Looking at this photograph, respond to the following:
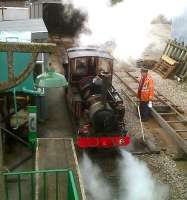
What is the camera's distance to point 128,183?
8.34 m

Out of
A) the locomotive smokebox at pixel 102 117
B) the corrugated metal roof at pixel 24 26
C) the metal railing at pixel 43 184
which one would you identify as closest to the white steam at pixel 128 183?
the locomotive smokebox at pixel 102 117

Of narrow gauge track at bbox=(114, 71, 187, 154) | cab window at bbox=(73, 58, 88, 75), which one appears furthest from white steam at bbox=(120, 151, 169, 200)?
cab window at bbox=(73, 58, 88, 75)

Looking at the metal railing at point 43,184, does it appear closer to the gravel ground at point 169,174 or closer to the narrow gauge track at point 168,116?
the gravel ground at point 169,174

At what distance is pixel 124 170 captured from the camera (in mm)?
8953

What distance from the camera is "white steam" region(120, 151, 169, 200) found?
7.84 metres

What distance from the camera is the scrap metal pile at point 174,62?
17391 mm

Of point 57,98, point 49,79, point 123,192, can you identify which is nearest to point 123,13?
point 57,98

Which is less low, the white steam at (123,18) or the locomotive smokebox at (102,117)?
the white steam at (123,18)

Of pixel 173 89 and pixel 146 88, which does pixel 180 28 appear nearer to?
pixel 173 89

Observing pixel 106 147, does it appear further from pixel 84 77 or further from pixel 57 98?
pixel 57 98

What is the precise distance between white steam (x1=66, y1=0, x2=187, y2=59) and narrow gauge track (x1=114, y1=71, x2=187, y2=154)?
4879 millimetres

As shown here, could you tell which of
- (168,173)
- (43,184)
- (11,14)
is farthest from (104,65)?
(43,184)

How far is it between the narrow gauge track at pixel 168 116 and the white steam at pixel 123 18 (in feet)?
16.0

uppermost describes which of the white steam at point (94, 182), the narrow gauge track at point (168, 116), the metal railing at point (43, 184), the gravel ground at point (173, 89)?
the metal railing at point (43, 184)
